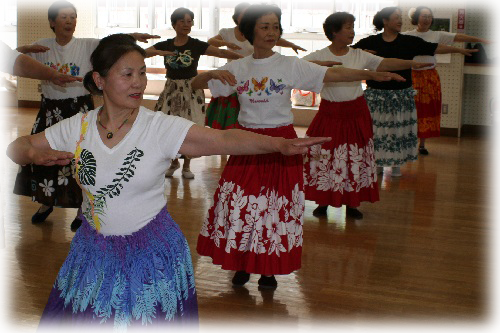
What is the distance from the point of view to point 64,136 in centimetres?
243

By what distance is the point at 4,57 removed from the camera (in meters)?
3.87

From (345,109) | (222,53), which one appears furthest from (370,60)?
(222,53)

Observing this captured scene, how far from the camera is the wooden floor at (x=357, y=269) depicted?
3625mm

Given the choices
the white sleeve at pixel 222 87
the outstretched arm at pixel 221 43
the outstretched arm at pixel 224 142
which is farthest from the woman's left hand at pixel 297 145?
the outstretched arm at pixel 221 43

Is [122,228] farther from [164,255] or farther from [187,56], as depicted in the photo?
[187,56]

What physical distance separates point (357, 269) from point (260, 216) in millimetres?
861

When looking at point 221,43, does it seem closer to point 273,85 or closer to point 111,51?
point 273,85

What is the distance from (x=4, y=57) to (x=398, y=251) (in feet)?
8.80

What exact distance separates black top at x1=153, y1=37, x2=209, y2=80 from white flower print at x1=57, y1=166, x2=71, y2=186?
6.40 feet

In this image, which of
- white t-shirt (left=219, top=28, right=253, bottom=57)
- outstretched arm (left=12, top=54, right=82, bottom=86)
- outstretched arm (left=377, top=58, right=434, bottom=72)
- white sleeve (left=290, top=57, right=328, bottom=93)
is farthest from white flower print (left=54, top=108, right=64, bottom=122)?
white t-shirt (left=219, top=28, right=253, bottom=57)

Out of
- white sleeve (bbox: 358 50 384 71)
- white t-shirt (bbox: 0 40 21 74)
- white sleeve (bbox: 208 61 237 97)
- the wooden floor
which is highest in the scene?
white sleeve (bbox: 358 50 384 71)

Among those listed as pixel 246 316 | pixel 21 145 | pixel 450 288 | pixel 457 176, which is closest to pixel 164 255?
pixel 21 145

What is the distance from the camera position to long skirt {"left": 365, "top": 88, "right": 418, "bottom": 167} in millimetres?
6965

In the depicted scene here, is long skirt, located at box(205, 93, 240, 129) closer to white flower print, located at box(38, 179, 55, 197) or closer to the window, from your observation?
white flower print, located at box(38, 179, 55, 197)
